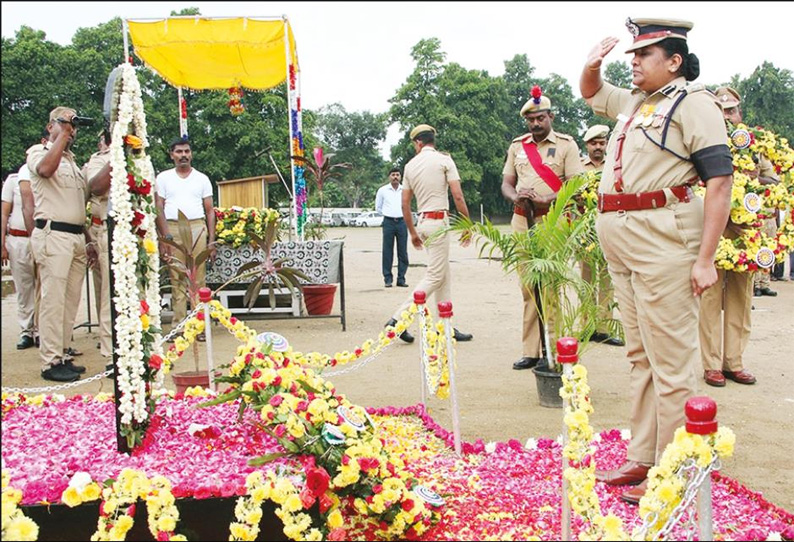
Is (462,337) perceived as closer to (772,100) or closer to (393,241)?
(393,241)

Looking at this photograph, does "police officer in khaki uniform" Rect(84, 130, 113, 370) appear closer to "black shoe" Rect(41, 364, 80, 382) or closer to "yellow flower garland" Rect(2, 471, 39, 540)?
"black shoe" Rect(41, 364, 80, 382)

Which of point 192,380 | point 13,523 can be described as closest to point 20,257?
point 192,380

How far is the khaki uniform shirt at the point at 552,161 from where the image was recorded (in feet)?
20.1

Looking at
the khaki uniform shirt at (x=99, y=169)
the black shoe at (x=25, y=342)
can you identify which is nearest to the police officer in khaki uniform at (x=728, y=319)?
the khaki uniform shirt at (x=99, y=169)

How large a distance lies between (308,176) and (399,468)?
832cm

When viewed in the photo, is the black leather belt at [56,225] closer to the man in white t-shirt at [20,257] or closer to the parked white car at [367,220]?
the man in white t-shirt at [20,257]

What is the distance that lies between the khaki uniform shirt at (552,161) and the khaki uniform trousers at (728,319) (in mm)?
1459

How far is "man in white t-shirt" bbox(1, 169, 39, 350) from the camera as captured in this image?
720 cm

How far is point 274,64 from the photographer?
11.5 metres

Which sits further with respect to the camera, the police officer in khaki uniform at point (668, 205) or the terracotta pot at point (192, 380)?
the terracotta pot at point (192, 380)

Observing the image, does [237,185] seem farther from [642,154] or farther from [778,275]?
[778,275]

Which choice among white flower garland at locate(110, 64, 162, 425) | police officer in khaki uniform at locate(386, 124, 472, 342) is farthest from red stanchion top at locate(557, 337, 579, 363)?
police officer in khaki uniform at locate(386, 124, 472, 342)

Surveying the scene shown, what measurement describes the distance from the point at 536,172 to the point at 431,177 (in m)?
1.42

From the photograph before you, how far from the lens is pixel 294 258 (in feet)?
27.5
